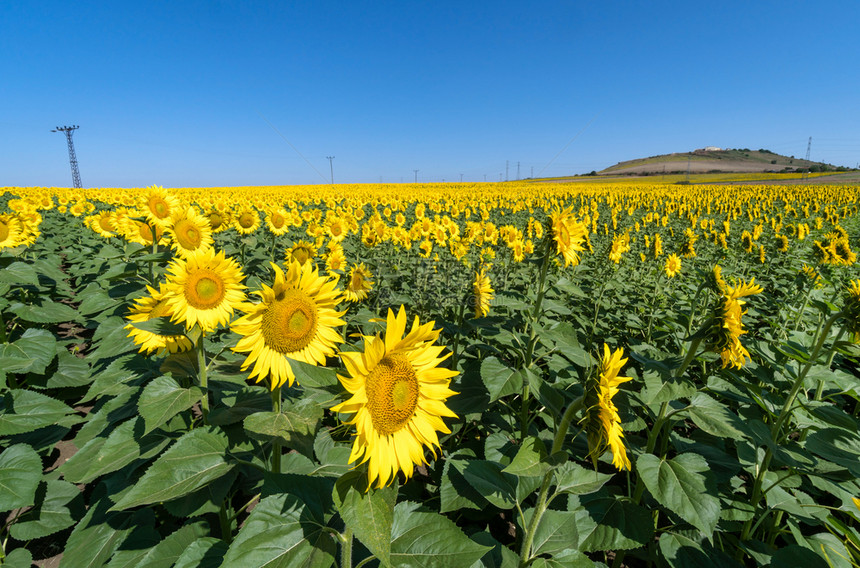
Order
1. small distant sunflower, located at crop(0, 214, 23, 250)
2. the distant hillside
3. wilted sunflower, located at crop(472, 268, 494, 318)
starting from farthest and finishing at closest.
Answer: the distant hillside, small distant sunflower, located at crop(0, 214, 23, 250), wilted sunflower, located at crop(472, 268, 494, 318)

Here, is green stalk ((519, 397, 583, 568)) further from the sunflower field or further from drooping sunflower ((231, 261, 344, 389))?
drooping sunflower ((231, 261, 344, 389))

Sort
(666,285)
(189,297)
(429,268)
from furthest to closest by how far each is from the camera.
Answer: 1. (429,268)
2. (666,285)
3. (189,297)

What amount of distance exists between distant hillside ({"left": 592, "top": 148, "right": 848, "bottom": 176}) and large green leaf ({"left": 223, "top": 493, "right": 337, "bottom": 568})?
99262mm

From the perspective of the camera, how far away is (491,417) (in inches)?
116

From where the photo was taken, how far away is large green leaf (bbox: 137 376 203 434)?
1.57 metres

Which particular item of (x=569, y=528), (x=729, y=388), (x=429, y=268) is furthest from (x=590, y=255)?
(x=569, y=528)

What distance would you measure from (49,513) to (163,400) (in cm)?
158

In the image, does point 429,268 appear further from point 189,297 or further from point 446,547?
point 446,547

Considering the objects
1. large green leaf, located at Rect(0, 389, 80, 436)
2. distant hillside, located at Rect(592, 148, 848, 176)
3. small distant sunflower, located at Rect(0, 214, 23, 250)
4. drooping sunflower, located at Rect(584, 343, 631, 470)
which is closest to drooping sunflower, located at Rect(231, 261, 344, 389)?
drooping sunflower, located at Rect(584, 343, 631, 470)

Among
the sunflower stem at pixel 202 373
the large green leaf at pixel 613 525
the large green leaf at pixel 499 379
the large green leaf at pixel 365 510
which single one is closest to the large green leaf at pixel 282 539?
the large green leaf at pixel 365 510

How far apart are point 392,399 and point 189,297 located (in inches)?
54.4

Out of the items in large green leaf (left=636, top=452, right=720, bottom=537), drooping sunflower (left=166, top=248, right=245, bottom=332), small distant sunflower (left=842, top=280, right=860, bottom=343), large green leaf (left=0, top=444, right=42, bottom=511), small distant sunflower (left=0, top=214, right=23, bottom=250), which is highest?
small distant sunflower (left=0, top=214, right=23, bottom=250)

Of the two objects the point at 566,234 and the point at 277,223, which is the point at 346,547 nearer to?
the point at 566,234

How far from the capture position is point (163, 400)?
1679 mm
